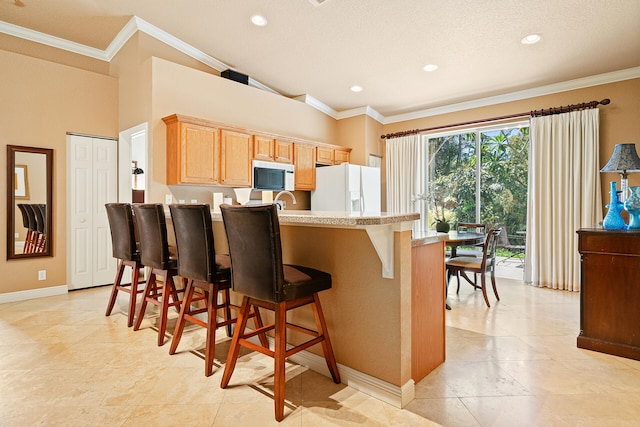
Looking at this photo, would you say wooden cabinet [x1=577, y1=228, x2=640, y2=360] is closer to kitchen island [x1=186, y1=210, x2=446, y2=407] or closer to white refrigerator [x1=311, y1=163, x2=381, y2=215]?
kitchen island [x1=186, y1=210, x2=446, y2=407]

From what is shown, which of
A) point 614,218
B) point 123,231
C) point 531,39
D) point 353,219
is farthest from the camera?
point 531,39

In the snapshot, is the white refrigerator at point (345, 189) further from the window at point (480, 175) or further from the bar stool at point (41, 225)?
the bar stool at point (41, 225)

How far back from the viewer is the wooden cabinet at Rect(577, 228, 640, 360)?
2.39 m

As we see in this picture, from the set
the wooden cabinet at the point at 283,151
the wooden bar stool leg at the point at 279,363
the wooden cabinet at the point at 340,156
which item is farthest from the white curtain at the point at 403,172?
the wooden bar stool leg at the point at 279,363

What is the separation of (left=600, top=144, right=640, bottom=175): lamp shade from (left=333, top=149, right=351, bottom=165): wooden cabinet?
3.77m

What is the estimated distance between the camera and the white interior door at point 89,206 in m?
4.41

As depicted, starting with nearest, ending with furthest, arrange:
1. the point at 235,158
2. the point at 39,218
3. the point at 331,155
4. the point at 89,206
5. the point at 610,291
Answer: the point at 610,291 < the point at 39,218 < the point at 235,158 < the point at 89,206 < the point at 331,155

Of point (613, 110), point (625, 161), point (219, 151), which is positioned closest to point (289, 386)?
point (219, 151)

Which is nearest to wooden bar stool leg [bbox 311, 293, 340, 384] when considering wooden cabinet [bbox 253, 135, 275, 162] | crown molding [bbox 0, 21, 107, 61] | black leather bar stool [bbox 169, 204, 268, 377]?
black leather bar stool [bbox 169, 204, 268, 377]

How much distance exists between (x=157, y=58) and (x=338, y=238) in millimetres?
3296

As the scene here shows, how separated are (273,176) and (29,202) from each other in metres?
2.94

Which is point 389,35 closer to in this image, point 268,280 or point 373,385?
point 268,280

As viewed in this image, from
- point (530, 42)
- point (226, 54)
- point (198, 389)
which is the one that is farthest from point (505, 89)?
point (198, 389)

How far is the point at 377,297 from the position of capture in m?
1.91
